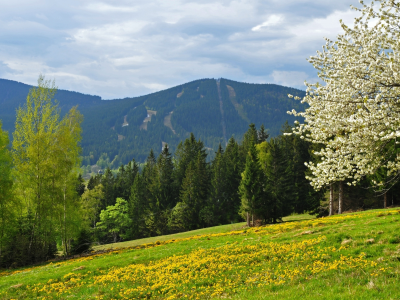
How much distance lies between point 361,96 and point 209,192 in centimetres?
7330

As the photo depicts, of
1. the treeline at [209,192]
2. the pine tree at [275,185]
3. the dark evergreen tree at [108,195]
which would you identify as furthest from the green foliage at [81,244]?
the dark evergreen tree at [108,195]

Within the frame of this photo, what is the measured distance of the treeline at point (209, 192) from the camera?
58400mm

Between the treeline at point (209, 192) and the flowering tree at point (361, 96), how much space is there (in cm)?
4138

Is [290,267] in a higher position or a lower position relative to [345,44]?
lower

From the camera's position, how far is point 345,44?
13281 millimetres

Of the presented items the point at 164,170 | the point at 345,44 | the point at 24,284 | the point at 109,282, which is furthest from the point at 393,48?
the point at 164,170

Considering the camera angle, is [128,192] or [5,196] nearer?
[5,196]

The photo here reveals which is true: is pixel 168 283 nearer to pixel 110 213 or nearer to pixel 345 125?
pixel 345 125

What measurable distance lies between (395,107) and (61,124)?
38484 millimetres

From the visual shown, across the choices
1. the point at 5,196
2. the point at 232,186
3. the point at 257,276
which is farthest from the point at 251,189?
the point at 257,276

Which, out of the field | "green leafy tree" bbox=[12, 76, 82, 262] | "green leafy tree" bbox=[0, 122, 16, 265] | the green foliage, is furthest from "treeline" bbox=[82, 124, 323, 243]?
the field

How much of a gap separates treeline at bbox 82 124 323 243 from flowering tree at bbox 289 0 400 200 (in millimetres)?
41384

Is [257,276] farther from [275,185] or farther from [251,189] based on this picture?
[275,185]

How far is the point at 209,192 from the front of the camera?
84188 mm
